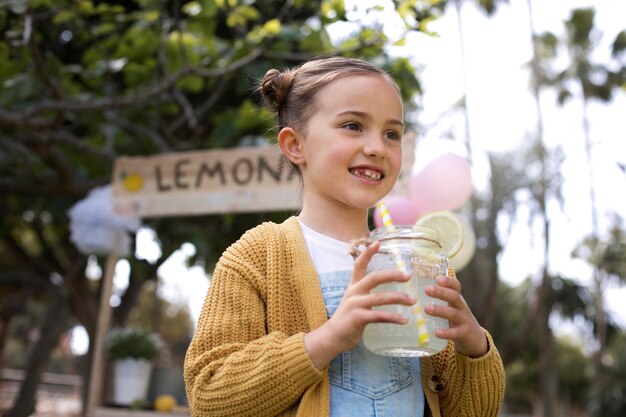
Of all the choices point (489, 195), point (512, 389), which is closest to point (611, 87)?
point (489, 195)

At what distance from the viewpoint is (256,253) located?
4.66 feet

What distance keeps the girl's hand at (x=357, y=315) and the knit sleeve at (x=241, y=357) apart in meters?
0.03

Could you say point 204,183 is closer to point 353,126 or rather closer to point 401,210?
point 401,210

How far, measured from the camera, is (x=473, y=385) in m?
1.35

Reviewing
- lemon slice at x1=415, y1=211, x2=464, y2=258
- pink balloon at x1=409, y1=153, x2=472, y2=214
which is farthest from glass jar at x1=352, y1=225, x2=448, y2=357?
pink balloon at x1=409, y1=153, x2=472, y2=214

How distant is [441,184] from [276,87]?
3115 millimetres

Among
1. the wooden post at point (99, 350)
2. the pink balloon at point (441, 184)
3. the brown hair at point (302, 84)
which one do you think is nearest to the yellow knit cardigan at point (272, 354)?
the brown hair at point (302, 84)

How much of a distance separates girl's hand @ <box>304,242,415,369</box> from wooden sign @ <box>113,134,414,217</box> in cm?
323

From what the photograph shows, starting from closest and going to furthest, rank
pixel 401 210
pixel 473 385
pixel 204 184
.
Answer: pixel 473 385
pixel 401 210
pixel 204 184

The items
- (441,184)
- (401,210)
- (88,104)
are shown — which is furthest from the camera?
(88,104)

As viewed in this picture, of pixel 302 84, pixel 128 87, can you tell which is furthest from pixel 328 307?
pixel 128 87

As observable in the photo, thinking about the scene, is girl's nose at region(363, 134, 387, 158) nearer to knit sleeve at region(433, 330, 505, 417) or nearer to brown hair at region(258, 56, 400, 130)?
brown hair at region(258, 56, 400, 130)

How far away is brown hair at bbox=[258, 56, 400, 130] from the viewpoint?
4.98 feet

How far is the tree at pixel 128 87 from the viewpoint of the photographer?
4770 millimetres
